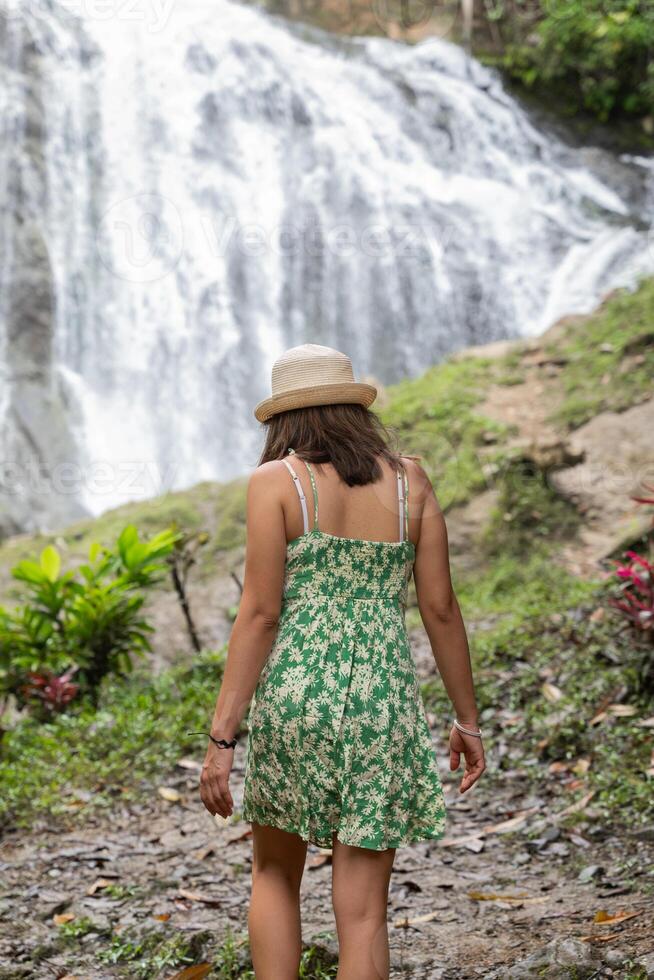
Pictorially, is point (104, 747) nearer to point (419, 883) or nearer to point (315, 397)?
point (419, 883)

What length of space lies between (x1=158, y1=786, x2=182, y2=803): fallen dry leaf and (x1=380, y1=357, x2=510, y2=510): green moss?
403 centimetres

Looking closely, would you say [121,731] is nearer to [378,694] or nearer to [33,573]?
[33,573]

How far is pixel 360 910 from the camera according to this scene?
2092 millimetres

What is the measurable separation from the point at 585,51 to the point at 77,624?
592 inches

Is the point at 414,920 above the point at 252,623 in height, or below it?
below

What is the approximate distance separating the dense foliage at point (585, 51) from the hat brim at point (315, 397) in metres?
14.4

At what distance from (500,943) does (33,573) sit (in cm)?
371

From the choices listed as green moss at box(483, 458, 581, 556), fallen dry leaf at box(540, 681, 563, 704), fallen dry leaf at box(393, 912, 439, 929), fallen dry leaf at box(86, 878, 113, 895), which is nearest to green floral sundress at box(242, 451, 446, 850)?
fallen dry leaf at box(393, 912, 439, 929)

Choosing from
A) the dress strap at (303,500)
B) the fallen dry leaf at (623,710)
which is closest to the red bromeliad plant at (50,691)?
the fallen dry leaf at (623,710)

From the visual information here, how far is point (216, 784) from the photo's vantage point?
214cm

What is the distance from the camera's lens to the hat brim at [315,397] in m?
2.29

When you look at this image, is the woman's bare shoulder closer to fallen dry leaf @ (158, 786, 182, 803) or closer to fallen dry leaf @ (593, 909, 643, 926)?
fallen dry leaf @ (593, 909, 643, 926)

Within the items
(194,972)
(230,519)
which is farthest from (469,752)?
(230,519)

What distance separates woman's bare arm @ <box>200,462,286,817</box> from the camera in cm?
214
